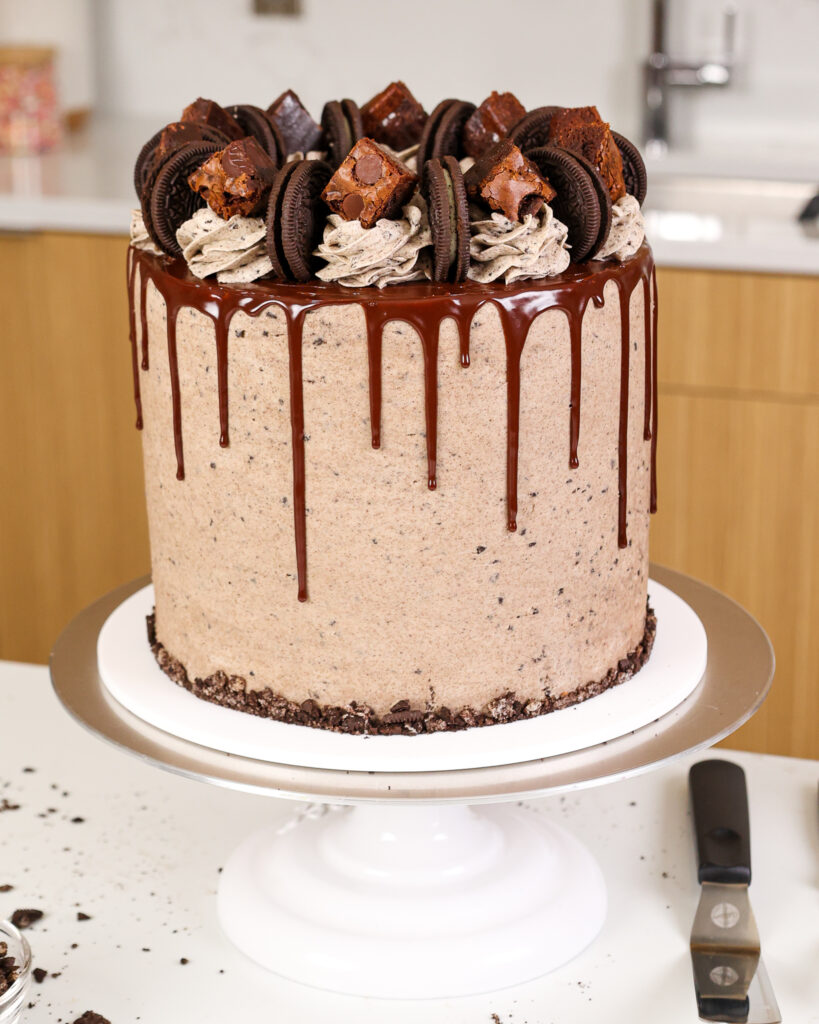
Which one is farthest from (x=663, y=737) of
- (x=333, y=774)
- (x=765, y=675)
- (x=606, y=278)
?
(x=606, y=278)

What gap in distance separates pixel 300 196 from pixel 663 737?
0.53m

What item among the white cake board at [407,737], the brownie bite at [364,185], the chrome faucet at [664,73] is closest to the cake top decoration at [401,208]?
the brownie bite at [364,185]

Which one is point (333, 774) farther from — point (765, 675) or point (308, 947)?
point (765, 675)

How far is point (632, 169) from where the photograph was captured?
1.28 meters

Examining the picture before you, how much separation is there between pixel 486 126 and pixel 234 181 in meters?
0.33

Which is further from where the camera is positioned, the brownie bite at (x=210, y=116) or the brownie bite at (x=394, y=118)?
the brownie bite at (x=394, y=118)

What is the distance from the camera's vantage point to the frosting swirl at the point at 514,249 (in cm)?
109

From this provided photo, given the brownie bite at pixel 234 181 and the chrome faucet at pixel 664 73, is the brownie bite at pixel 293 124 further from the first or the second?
the chrome faucet at pixel 664 73

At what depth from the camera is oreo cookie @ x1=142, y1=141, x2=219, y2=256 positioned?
1180mm

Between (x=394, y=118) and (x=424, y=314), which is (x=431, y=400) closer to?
(x=424, y=314)

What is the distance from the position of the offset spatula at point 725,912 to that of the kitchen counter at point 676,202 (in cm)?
126

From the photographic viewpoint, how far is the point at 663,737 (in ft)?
3.76

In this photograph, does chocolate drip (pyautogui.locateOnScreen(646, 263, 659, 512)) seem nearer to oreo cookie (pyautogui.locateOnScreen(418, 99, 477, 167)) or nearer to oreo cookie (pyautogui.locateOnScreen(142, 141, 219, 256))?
oreo cookie (pyautogui.locateOnScreen(418, 99, 477, 167))

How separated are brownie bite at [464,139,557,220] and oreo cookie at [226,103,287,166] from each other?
28cm
